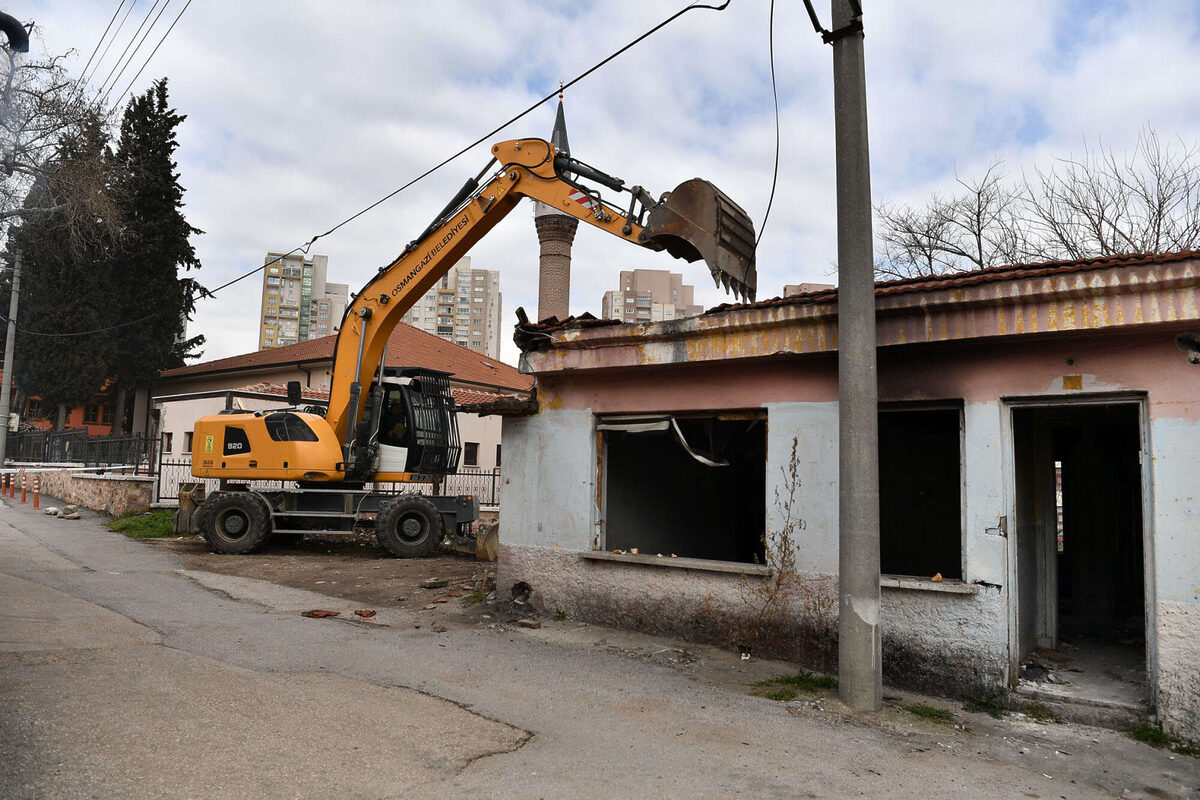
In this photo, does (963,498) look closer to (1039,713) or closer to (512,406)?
(1039,713)

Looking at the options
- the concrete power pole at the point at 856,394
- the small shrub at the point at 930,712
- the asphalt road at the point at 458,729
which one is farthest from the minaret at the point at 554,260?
the small shrub at the point at 930,712

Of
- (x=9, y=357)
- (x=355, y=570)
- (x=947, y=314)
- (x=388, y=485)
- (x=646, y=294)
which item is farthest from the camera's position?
(x=646, y=294)

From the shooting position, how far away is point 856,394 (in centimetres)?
578

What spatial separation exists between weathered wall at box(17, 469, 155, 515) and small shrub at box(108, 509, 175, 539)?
466mm

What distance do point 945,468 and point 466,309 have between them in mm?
95693

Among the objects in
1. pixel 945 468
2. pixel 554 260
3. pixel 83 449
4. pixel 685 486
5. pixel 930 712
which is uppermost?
pixel 554 260

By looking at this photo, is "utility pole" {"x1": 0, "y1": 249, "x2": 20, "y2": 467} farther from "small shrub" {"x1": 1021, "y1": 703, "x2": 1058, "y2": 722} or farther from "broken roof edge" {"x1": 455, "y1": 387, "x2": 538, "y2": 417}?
"small shrub" {"x1": 1021, "y1": 703, "x2": 1058, "y2": 722}

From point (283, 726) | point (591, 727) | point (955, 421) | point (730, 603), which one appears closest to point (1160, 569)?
point (730, 603)

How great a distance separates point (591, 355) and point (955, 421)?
4967 millimetres

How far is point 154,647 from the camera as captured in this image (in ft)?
22.5

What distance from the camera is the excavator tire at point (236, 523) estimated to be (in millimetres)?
13992

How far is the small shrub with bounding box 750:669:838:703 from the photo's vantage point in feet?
19.9

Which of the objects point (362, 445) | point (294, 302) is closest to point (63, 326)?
point (362, 445)

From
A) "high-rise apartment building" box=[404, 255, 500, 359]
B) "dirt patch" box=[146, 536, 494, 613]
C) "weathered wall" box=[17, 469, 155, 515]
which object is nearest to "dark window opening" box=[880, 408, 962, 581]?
"dirt patch" box=[146, 536, 494, 613]
